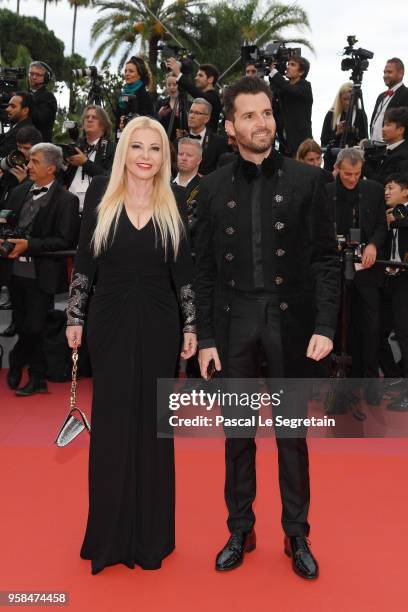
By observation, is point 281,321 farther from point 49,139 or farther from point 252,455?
point 49,139

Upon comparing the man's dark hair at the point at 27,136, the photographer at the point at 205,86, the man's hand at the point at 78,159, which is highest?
the photographer at the point at 205,86

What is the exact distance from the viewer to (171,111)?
330 inches

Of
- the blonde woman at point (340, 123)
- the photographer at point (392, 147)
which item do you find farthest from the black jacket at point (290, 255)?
the blonde woman at point (340, 123)

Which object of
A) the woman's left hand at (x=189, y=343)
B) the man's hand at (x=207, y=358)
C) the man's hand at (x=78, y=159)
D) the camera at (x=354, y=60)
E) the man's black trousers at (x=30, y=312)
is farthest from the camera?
the camera at (x=354, y=60)

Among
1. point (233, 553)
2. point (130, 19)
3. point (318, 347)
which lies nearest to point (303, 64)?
point (318, 347)

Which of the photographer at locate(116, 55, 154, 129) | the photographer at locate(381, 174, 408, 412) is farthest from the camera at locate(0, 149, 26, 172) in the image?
the photographer at locate(381, 174, 408, 412)

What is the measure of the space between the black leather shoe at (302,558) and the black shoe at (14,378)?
372cm

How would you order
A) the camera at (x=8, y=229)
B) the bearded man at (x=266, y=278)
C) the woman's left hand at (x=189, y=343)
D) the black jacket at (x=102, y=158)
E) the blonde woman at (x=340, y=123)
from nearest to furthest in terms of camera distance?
the bearded man at (x=266, y=278), the woman's left hand at (x=189, y=343), the camera at (x=8, y=229), the black jacket at (x=102, y=158), the blonde woman at (x=340, y=123)

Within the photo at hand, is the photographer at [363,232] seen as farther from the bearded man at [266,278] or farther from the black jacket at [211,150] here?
the bearded man at [266,278]

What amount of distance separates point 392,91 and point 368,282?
10.6ft

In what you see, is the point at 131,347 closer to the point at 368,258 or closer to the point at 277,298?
the point at 277,298

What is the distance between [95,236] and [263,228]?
2.34ft

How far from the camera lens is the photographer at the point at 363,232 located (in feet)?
18.5

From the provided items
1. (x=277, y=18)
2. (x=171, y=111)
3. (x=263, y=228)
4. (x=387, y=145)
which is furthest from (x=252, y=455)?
(x=277, y=18)
